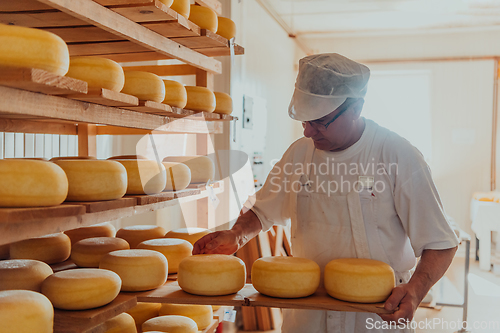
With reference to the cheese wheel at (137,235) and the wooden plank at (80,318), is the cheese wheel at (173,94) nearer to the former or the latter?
the cheese wheel at (137,235)

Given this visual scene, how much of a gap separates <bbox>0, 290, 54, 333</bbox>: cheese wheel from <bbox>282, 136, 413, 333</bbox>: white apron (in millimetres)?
923

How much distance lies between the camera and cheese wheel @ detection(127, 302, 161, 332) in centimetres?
179

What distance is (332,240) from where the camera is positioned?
5.47ft

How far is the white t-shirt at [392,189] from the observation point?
150 cm

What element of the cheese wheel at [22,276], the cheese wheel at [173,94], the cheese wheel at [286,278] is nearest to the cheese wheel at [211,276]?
the cheese wheel at [286,278]

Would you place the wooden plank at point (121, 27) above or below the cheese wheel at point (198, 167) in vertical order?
above

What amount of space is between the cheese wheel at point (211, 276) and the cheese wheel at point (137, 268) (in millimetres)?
80

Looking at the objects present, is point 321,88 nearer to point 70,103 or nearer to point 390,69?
point 70,103

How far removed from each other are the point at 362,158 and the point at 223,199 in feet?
8.98

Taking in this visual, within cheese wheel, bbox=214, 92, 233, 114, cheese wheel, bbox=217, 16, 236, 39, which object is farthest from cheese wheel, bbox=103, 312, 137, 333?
cheese wheel, bbox=217, 16, 236, 39

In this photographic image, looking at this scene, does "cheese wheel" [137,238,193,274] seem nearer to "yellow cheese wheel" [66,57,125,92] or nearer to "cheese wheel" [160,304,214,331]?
"cheese wheel" [160,304,214,331]

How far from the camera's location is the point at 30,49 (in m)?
1.00

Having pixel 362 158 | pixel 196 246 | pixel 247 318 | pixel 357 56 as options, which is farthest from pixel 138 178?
pixel 357 56

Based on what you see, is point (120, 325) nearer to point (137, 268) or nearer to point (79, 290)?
point (137, 268)
